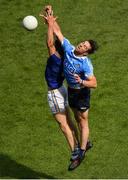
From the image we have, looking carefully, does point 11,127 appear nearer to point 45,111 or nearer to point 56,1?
point 45,111

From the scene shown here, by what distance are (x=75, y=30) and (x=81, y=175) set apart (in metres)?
7.44

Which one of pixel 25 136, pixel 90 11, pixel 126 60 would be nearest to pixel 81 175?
pixel 25 136

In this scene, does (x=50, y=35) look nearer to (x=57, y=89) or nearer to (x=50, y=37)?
(x=50, y=37)

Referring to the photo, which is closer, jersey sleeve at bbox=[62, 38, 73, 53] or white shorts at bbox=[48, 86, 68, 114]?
jersey sleeve at bbox=[62, 38, 73, 53]

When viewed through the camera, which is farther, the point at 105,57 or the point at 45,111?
the point at 105,57

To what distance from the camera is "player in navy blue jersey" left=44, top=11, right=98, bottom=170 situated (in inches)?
481

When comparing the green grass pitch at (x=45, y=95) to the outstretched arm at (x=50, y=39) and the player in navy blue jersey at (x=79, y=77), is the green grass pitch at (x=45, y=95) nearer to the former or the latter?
the player in navy blue jersey at (x=79, y=77)

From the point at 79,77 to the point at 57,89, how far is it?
2.63 ft

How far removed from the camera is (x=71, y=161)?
516 inches

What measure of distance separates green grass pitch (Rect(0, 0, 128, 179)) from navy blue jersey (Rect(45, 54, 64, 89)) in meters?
2.10

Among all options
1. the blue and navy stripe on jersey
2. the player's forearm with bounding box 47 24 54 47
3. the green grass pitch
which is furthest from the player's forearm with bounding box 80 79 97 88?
the green grass pitch

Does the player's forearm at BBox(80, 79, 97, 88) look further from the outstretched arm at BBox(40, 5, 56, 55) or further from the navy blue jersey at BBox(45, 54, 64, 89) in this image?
the outstretched arm at BBox(40, 5, 56, 55)

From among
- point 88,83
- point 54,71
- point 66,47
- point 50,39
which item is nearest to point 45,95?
point 54,71

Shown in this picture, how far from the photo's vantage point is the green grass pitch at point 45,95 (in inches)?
547
